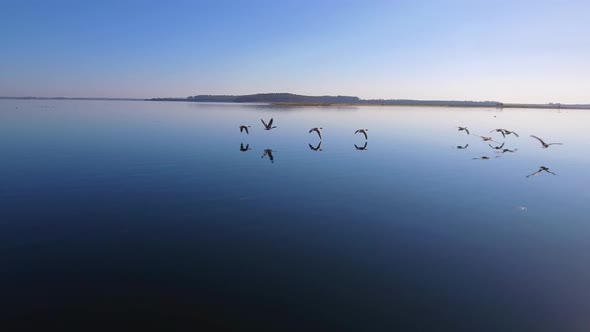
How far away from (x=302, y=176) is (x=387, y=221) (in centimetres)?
1085

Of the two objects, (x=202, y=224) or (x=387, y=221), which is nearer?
(x=202, y=224)

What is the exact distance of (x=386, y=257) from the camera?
44.4 ft

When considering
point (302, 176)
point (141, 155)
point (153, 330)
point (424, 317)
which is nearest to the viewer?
point (153, 330)

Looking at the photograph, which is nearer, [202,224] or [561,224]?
[202,224]

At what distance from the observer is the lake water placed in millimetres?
9898

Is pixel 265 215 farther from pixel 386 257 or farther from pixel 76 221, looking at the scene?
pixel 76 221

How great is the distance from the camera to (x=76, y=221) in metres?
16.1

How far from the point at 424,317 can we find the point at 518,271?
542 cm

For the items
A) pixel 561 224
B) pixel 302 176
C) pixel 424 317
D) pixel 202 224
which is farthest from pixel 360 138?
pixel 424 317

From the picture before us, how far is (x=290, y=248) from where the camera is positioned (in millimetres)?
14031

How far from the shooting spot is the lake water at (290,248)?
990cm

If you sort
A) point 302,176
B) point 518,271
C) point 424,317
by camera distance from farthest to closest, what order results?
point 302,176 < point 518,271 < point 424,317

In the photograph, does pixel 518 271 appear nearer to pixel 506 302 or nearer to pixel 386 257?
pixel 506 302

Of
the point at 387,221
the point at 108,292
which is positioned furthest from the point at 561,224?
the point at 108,292
